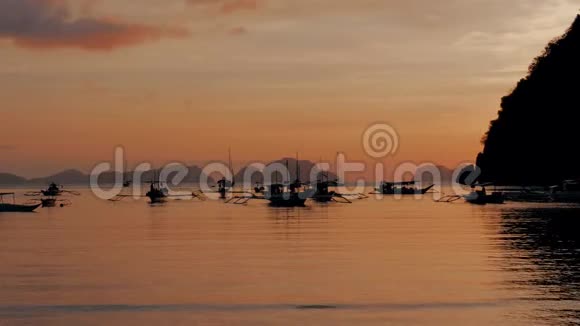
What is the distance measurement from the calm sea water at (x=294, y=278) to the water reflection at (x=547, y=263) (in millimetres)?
77

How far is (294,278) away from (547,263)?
15315 millimetres

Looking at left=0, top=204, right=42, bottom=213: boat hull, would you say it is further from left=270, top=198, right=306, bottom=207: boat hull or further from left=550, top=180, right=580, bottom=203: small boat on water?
left=550, top=180, right=580, bottom=203: small boat on water

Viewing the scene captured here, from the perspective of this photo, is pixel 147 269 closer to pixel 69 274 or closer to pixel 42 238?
pixel 69 274

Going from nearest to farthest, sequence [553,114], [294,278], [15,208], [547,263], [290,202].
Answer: [294,278]
[547,263]
[15,208]
[290,202]
[553,114]

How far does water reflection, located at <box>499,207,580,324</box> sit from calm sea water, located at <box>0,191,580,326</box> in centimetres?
8

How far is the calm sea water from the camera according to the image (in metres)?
30.7

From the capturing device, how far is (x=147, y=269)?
4562 cm

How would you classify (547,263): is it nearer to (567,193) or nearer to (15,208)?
(15,208)

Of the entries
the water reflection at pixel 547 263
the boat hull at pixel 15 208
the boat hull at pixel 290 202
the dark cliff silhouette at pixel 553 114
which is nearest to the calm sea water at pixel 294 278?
the water reflection at pixel 547 263

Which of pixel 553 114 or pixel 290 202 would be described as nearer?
pixel 290 202

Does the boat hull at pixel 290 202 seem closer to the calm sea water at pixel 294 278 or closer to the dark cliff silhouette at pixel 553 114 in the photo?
the dark cliff silhouette at pixel 553 114

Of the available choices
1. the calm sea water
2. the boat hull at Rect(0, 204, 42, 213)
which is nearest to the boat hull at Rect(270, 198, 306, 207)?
the boat hull at Rect(0, 204, 42, 213)

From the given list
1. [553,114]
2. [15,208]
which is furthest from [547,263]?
[553,114]

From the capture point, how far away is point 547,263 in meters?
46.1
